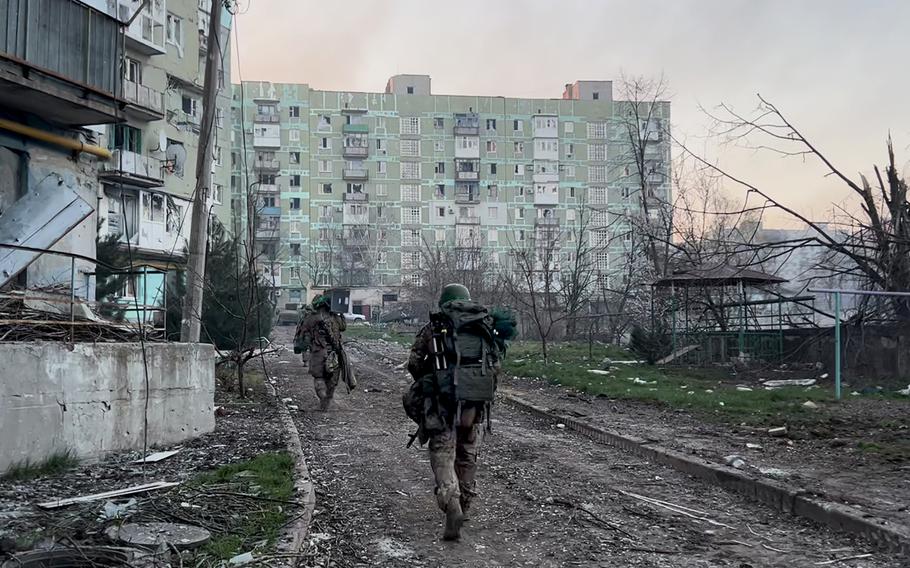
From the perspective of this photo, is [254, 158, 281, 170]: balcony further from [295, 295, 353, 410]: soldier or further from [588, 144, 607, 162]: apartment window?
[295, 295, 353, 410]: soldier

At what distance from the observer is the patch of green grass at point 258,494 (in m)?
4.83

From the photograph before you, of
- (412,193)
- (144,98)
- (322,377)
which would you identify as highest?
(412,193)

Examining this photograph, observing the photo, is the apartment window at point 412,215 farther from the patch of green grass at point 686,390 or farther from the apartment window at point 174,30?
the patch of green grass at point 686,390

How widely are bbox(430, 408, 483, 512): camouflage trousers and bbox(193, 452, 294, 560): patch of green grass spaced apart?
121 centimetres

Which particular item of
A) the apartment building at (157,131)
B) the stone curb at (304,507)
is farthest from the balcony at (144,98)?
the stone curb at (304,507)

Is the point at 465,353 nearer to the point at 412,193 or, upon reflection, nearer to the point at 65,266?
the point at 65,266

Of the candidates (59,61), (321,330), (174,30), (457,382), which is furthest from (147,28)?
(457,382)

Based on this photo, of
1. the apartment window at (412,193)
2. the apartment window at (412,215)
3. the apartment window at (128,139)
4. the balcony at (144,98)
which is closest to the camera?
the balcony at (144,98)

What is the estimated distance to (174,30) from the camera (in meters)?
34.9

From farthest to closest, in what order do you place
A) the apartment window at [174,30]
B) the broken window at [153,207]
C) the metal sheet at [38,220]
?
the apartment window at [174,30] < the broken window at [153,207] < the metal sheet at [38,220]

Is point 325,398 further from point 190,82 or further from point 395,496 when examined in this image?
point 190,82

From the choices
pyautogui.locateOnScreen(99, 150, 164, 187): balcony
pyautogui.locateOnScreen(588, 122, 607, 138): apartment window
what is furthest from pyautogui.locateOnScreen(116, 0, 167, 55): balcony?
pyautogui.locateOnScreen(588, 122, 607, 138): apartment window

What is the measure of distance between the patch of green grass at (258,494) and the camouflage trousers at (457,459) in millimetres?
1214

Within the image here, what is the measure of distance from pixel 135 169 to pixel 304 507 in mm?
27905
